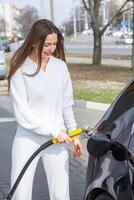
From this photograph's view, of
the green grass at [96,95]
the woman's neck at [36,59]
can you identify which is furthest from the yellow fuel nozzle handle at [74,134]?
the green grass at [96,95]

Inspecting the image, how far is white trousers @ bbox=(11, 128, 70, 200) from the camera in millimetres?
3918

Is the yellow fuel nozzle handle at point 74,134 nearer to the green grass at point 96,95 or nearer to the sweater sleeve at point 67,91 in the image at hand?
the sweater sleeve at point 67,91

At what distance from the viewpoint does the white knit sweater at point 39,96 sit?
12.5ft

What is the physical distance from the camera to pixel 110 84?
16.6 metres

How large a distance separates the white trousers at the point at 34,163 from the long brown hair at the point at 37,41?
473 mm

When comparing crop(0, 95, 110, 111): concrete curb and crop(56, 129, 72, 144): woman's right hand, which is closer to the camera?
crop(56, 129, 72, 144): woman's right hand

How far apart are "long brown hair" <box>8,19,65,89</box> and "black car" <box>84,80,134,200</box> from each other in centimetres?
58

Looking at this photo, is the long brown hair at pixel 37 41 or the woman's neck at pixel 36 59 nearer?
the long brown hair at pixel 37 41

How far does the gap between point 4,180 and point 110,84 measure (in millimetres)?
10476

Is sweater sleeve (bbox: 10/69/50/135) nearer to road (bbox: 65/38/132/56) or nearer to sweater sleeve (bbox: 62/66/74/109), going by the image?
sweater sleeve (bbox: 62/66/74/109)

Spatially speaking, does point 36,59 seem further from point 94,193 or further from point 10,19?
point 10,19

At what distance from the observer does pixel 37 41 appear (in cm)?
374

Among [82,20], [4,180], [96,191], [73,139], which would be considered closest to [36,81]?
[73,139]

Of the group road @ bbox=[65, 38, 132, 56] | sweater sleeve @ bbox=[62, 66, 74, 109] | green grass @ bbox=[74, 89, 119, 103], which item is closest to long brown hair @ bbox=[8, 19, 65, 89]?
sweater sleeve @ bbox=[62, 66, 74, 109]
